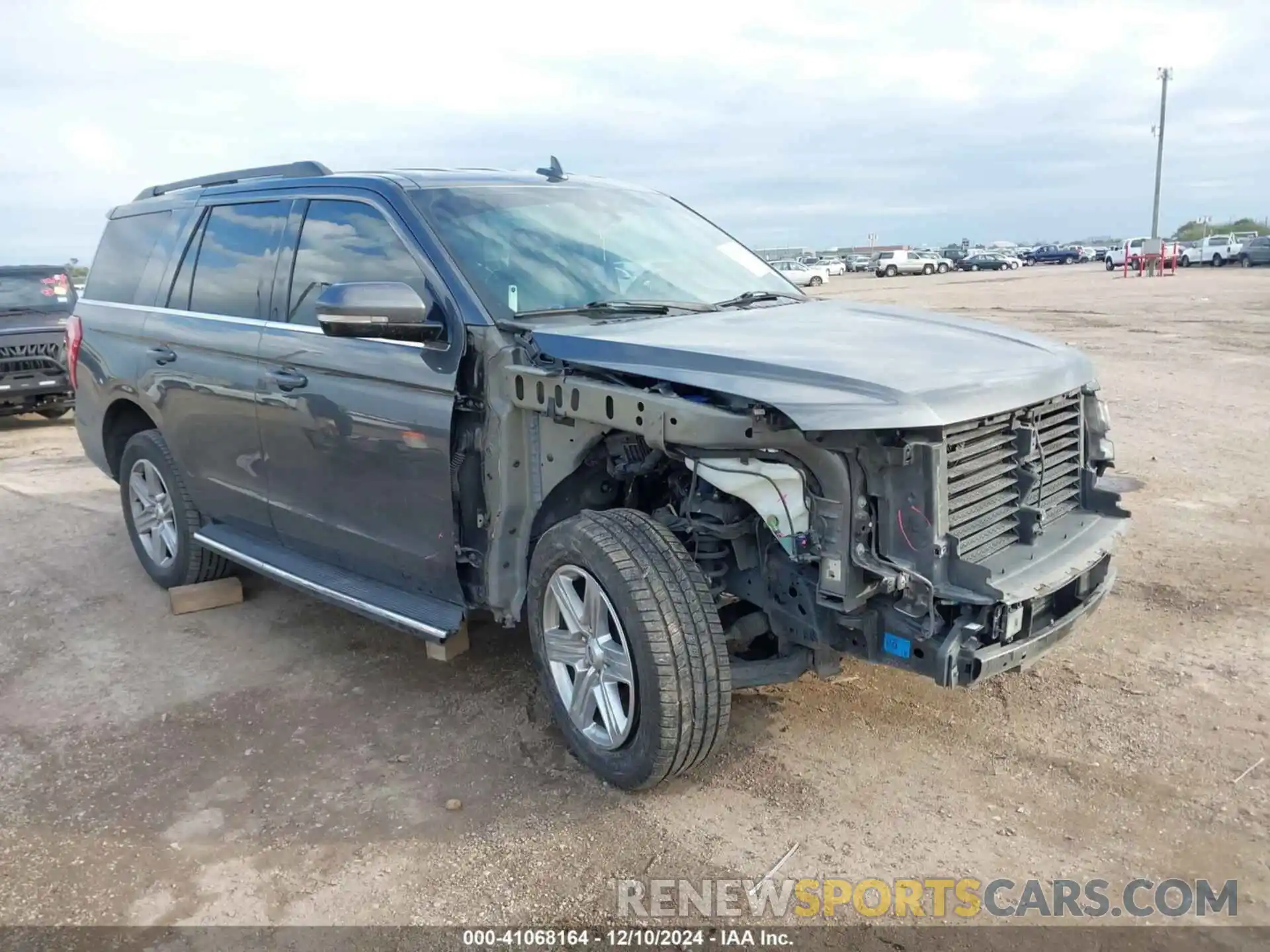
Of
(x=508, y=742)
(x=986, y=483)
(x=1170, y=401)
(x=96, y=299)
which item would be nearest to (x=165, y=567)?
(x=96, y=299)

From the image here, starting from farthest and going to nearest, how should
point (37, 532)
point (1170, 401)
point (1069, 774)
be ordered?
point (1170, 401) → point (37, 532) → point (1069, 774)

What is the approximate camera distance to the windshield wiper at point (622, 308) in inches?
153

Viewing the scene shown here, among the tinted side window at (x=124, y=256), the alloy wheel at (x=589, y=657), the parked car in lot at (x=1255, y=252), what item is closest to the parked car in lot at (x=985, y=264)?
the parked car in lot at (x=1255, y=252)

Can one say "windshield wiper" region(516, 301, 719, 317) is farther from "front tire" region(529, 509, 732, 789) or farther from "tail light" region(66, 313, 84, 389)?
"tail light" region(66, 313, 84, 389)

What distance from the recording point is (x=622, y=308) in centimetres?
402

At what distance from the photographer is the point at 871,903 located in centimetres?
293

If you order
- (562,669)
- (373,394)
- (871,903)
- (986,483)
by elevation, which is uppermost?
(373,394)

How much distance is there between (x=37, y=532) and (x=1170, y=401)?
986 cm

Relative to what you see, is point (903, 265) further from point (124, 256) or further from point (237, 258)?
point (237, 258)

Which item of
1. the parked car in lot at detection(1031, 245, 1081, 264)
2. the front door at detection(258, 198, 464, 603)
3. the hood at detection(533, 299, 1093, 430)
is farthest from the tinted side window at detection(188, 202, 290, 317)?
the parked car in lot at detection(1031, 245, 1081, 264)

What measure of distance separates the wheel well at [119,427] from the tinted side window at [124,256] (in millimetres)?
601

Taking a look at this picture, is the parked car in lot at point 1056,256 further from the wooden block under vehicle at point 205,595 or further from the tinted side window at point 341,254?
the tinted side window at point 341,254

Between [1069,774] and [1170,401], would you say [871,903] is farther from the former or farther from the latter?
[1170,401]

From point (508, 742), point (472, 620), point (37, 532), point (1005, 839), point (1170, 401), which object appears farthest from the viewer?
point (1170, 401)
